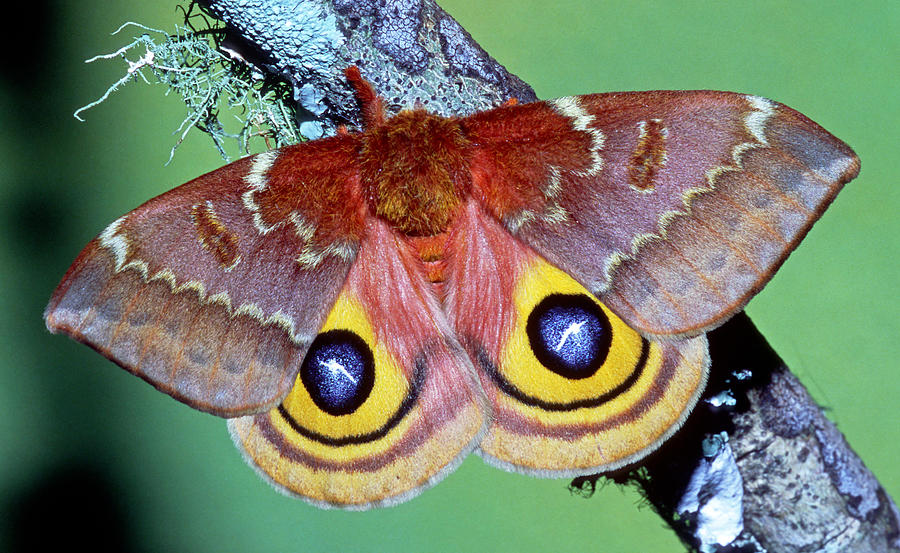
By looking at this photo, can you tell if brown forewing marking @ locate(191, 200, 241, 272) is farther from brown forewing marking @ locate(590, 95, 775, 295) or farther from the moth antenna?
brown forewing marking @ locate(590, 95, 775, 295)

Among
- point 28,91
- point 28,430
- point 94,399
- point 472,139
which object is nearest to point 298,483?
point 472,139

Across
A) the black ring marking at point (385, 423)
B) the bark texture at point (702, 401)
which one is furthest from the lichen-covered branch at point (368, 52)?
the black ring marking at point (385, 423)

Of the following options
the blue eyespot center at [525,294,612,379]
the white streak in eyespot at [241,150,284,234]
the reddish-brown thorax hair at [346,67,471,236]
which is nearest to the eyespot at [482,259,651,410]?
the blue eyespot center at [525,294,612,379]

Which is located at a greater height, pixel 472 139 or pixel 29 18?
pixel 472 139

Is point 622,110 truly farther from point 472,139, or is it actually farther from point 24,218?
point 24,218

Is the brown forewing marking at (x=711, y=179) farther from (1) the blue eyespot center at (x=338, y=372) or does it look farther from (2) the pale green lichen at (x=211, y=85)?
(2) the pale green lichen at (x=211, y=85)
